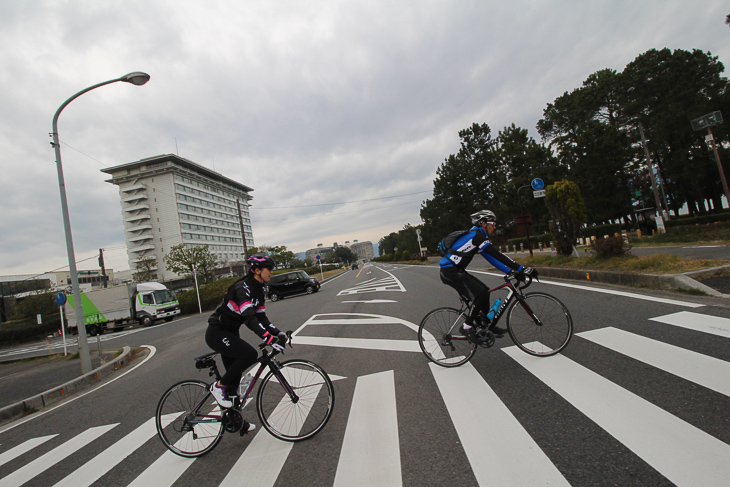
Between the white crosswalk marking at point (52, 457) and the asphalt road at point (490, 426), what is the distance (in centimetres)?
2

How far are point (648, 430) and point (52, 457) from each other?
5802mm

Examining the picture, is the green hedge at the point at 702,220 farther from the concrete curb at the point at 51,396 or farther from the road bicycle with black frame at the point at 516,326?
the concrete curb at the point at 51,396

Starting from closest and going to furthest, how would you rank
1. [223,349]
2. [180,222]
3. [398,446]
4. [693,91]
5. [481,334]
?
[398,446] → [223,349] → [481,334] → [693,91] → [180,222]

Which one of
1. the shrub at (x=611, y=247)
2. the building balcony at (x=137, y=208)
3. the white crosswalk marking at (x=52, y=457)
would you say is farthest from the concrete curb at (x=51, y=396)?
the building balcony at (x=137, y=208)

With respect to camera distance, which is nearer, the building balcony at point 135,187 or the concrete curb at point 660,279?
the concrete curb at point 660,279

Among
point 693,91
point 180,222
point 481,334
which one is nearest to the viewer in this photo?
point 481,334

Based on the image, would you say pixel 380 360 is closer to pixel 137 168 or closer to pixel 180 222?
pixel 180 222

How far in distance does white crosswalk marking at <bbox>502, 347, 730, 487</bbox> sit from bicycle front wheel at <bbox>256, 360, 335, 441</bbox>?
224 centimetres

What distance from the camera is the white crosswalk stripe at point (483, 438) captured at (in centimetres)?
230

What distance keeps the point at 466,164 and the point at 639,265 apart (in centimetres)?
4063

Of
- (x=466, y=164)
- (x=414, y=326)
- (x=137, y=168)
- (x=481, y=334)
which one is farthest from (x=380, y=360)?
(x=137, y=168)

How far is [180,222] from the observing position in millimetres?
90250

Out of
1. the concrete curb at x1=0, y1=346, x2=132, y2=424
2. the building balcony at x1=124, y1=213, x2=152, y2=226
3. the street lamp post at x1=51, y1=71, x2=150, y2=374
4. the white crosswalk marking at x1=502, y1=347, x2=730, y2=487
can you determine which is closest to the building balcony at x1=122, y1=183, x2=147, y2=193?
the building balcony at x1=124, y1=213, x2=152, y2=226

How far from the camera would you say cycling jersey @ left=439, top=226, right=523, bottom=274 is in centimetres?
436
